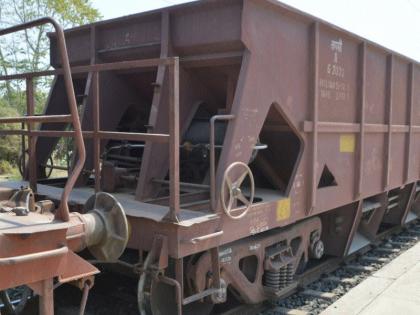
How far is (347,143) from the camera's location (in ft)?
A: 18.2

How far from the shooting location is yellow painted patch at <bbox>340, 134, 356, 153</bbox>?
5.41 m

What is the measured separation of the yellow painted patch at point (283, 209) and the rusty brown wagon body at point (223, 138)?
2 cm

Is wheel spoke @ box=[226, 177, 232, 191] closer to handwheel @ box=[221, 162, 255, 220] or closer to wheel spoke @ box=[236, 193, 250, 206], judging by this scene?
handwheel @ box=[221, 162, 255, 220]

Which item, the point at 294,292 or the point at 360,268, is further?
the point at 360,268

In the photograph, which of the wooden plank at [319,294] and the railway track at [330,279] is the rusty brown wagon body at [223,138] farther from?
the wooden plank at [319,294]

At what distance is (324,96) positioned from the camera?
499cm

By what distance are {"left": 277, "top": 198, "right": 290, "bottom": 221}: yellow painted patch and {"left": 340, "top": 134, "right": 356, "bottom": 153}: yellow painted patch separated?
4.20ft

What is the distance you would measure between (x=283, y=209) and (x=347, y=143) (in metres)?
1.57

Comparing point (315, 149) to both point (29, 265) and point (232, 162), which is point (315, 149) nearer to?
point (232, 162)

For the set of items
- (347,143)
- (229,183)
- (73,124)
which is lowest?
(229,183)

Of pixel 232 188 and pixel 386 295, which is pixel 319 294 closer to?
pixel 386 295

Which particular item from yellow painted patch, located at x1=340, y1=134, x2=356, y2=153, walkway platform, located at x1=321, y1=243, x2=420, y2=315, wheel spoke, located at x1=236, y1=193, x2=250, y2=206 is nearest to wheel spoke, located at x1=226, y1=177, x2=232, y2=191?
wheel spoke, located at x1=236, y1=193, x2=250, y2=206

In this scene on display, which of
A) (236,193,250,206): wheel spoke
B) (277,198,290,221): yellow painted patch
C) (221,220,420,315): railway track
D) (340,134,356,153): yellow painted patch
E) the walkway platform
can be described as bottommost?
(221,220,420,315): railway track

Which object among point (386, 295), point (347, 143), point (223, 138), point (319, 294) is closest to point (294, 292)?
point (319, 294)
